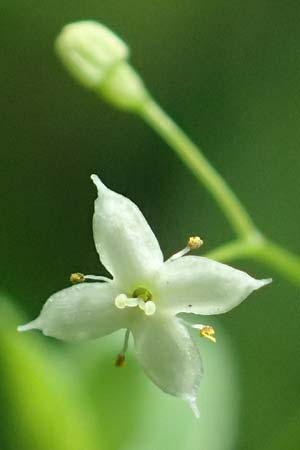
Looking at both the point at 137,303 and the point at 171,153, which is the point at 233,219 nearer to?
the point at 137,303

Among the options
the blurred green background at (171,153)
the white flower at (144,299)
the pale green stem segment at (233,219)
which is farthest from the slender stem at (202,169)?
the blurred green background at (171,153)

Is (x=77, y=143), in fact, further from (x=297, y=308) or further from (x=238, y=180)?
(x=297, y=308)

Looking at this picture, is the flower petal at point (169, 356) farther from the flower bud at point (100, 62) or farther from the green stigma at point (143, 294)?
the flower bud at point (100, 62)

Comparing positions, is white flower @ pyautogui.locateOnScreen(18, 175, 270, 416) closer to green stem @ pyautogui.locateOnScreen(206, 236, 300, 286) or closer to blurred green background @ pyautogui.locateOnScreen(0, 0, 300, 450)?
green stem @ pyautogui.locateOnScreen(206, 236, 300, 286)

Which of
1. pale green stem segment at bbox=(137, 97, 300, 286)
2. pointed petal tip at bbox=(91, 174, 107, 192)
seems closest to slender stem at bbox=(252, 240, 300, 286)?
pale green stem segment at bbox=(137, 97, 300, 286)

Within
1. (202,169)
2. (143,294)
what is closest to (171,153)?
(202,169)

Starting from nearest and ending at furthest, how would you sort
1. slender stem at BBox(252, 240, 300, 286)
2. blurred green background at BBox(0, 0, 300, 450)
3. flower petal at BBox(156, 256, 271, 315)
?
flower petal at BBox(156, 256, 271, 315) → slender stem at BBox(252, 240, 300, 286) → blurred green background at BBox(0, 0, 300, 450)
